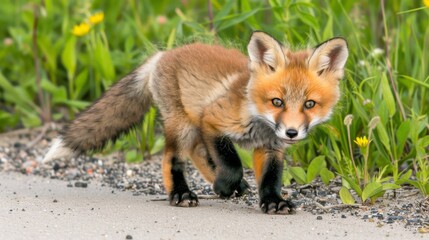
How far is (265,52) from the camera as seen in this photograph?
19.2 ft

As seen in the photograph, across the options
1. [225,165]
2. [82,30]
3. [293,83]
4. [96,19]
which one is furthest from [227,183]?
[82,30]

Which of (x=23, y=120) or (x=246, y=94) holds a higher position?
(x=246, y=94)

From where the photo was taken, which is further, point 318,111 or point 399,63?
point 399,63

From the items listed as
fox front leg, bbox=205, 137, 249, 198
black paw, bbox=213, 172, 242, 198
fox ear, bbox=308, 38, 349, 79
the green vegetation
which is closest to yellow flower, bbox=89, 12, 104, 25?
the green vegetation

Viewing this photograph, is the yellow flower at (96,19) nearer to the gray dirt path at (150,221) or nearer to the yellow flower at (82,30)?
the yellow flower at (82,30)

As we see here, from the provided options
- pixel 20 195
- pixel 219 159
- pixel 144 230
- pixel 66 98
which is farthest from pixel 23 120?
pixel 144 230

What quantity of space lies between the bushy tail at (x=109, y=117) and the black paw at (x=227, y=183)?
3.44 feet

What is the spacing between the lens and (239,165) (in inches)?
242

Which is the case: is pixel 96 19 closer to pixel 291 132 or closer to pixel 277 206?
pixel 277 206

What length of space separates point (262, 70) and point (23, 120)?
350 centimetres

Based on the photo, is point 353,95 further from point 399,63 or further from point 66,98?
point 66,98

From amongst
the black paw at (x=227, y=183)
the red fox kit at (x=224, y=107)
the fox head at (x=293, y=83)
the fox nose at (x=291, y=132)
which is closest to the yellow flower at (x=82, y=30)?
the red fox kit at (x=224, y=107)

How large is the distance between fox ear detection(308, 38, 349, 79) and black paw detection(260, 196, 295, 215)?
82 centimetres

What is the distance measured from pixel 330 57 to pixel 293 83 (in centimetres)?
37
